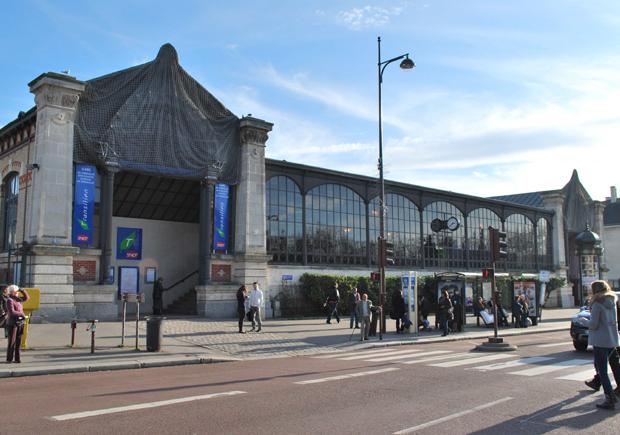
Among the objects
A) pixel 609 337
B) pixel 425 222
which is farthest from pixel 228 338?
pixel 425 222

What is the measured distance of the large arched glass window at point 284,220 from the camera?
31.2 meters

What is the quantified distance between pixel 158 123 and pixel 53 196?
5.96m

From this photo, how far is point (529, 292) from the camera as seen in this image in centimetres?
2761

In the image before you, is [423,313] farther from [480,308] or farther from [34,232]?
[34,232]

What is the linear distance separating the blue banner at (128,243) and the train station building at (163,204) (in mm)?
61

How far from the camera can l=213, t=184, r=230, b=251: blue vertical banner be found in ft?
93.1

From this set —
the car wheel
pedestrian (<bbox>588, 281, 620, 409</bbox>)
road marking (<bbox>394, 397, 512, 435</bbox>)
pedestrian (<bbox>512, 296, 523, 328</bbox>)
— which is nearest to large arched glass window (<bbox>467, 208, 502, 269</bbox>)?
pedestrian (<bbox>512, 296, 523, 328</bbox>)

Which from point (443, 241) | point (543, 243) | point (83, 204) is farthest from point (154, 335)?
point (543, 243)

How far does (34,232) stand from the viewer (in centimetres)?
2258

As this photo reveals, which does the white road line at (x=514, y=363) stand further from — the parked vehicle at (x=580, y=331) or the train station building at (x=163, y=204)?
the train station building at (x=163, y=204)

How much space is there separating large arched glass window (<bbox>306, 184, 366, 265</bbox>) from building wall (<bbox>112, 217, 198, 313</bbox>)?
6776 mm

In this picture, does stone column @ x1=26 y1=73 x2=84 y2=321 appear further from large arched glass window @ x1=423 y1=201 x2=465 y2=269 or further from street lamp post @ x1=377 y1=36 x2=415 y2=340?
large arched glass window @ x1=423 y1=201 x2=465 y2=269

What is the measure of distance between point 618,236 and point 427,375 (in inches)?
2859

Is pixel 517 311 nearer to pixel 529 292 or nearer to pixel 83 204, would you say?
pixel 529 292
